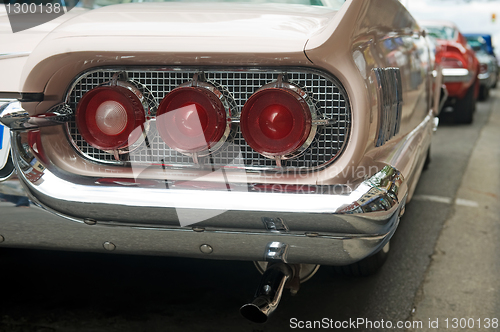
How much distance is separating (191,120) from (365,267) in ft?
4.02

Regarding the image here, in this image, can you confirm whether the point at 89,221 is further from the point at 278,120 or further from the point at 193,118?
the point at 278,120

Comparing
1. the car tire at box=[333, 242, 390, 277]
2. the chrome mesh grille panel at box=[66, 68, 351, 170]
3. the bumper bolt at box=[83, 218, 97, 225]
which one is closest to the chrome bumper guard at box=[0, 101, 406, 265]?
the bumper bolt at box=[83, 218, 97, 225]

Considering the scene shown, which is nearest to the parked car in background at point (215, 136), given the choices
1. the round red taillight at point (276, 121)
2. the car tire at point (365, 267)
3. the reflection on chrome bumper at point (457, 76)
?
the round red taillight at point (276, 121)

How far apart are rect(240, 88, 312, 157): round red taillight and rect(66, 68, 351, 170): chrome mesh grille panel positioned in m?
0.05

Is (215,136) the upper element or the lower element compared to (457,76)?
upper

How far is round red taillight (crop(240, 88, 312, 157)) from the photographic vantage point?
140 centimetres

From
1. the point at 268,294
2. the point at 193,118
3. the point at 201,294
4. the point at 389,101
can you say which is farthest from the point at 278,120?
the point at 201,294

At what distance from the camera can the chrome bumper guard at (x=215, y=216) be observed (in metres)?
1.35

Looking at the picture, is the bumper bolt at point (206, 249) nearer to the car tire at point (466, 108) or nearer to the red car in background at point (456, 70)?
the red car in background at point (456, 70)

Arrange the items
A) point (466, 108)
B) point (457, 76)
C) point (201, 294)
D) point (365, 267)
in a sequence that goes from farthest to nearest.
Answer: point (466, 108) → point (457, 76) → point (365, 267) → point (201, 294)

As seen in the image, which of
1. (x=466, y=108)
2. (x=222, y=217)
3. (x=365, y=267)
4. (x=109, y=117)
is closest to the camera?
(x=222, y=217)

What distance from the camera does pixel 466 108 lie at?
7.54 meters

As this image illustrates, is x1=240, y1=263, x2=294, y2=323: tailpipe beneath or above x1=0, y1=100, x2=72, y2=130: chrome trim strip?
beneath

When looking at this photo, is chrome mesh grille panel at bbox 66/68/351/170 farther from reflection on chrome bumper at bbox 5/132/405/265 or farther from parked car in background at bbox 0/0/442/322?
reflection on chrome bumper at bbox 5/132/405/265
